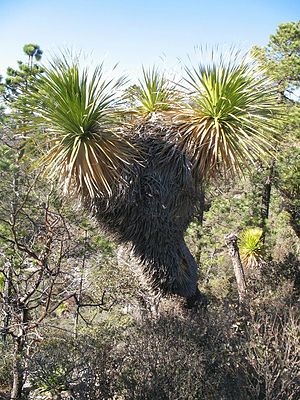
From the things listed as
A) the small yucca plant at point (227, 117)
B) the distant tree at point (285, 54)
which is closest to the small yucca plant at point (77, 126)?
the small yucca plant at point (227, 117)

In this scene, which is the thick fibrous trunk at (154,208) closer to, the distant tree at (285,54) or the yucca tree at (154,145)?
the yucca tree at (154,145)

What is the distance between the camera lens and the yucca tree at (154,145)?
4805 mm

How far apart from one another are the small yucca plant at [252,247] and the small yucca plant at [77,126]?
7.78 metres

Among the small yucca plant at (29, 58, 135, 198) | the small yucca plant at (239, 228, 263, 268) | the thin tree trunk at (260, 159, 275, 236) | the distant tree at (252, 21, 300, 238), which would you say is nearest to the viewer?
the small yucca plant at (29, 58, 135, 198)

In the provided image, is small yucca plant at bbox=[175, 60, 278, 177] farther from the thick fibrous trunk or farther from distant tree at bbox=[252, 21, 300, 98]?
distant tree at bbox=[252, 21, 300, 98]

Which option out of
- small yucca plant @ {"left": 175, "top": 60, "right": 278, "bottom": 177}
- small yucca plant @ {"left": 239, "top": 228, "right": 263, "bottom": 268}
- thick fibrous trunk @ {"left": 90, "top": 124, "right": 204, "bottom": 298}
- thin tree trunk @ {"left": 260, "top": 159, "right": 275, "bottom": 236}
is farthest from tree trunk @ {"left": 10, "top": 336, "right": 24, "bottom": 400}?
thin tree trunk @ {"left": 260, "top": 159, "right": 275, "bottom": 236}

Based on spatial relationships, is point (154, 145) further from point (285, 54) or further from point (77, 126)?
point (285, 54)

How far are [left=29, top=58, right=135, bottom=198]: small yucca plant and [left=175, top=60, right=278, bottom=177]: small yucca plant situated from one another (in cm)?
111

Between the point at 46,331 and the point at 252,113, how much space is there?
4.94 m

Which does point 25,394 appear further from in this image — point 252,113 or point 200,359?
point 252,113

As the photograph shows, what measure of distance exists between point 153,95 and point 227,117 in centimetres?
126

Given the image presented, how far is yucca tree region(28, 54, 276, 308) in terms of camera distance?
15.8 ft

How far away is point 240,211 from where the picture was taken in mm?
13414

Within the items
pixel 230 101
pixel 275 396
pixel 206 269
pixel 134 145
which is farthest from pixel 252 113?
pixel 206 269
